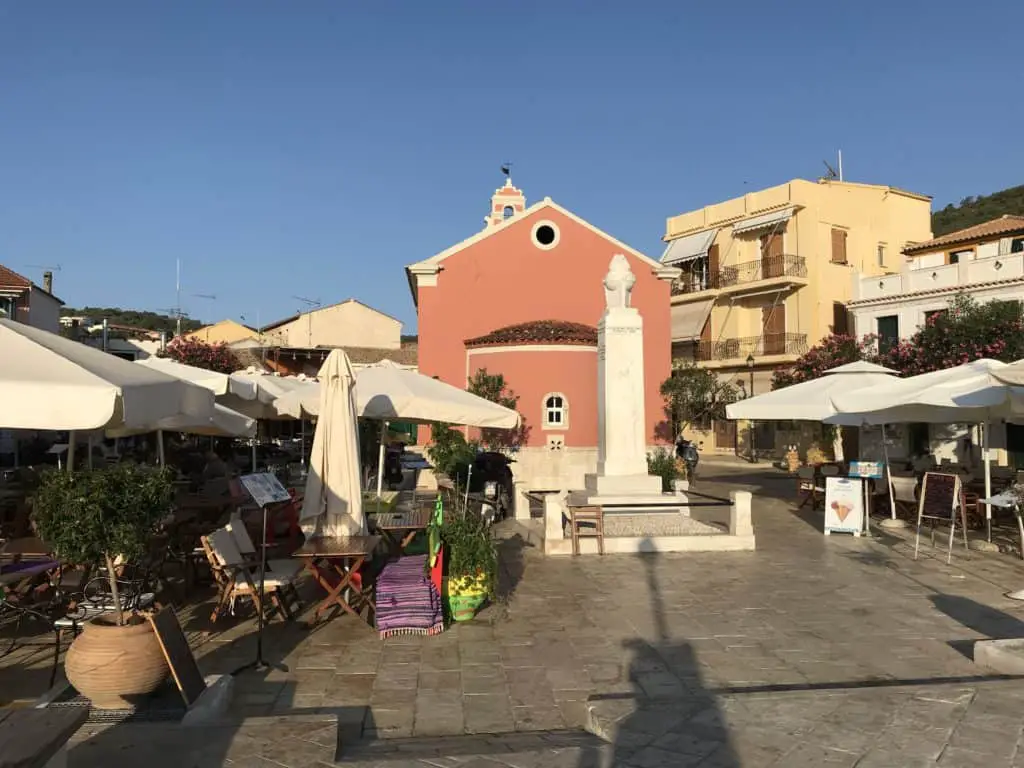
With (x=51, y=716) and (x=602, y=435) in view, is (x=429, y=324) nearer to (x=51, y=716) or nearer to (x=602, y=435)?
(x=602, y=435)

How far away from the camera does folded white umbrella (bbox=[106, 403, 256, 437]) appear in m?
8.43

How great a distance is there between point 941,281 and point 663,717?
2537 cm

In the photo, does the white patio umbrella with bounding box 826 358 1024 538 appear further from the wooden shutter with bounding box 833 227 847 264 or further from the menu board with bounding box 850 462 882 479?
the wooden shutter with bounding box 833 227 847 264

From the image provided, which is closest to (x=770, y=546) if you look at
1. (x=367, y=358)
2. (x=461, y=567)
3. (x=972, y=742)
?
(x=461, y=567)

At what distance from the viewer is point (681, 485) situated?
14344 mm

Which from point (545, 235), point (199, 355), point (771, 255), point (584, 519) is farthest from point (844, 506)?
point (199, 355)

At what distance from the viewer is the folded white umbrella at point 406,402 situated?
9875 millimetres

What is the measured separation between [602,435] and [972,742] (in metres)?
8.66

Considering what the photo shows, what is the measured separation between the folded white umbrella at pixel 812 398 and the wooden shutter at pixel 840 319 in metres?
18.8

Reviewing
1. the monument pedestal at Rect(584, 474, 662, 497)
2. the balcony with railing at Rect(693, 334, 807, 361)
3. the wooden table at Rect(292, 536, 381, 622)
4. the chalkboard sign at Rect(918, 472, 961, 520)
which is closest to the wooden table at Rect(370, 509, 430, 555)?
the wooden table at Rect(292, 536, 381, 622)

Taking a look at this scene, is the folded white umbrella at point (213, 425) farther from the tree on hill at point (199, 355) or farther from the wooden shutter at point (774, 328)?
the wooden shutter at point (774, 328)

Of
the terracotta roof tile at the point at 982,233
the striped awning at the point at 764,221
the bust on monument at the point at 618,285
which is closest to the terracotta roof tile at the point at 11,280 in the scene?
the bust on monument at the point at 618,285

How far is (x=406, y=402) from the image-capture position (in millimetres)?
9914

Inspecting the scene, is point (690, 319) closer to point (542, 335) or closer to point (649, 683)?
point (542, 335)
